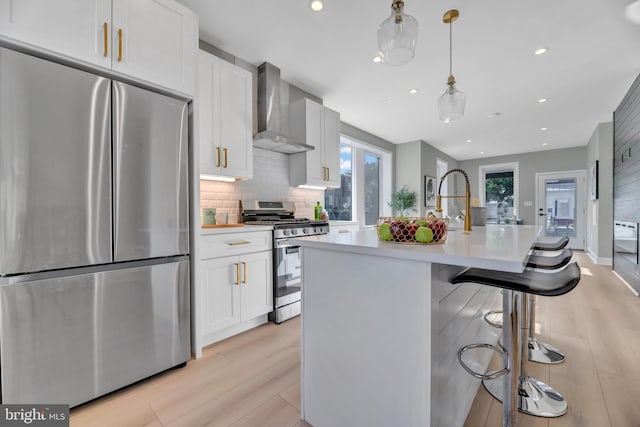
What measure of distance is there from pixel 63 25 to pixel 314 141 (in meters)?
2.45

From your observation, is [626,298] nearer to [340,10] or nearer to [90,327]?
[340,10]

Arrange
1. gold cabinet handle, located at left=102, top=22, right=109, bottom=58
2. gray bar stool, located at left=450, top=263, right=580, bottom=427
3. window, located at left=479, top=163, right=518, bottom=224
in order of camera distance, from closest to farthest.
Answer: gray bar stool, located at left=450, top=263, right=580, bottom=427 < gold cabinet handle, located at left=102, top=22, right=109, bottom=58 < window, located at left=479, top=163, right=518, bottom=224

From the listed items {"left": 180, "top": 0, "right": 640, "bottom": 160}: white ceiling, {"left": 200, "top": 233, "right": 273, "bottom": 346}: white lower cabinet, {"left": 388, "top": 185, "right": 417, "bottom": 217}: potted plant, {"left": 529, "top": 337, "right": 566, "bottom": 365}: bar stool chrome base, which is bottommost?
{"left": 529, "top": 337, "right": 566, "bottom": 365}: bar stool chrome base

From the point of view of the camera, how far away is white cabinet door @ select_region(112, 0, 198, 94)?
1.72 metres

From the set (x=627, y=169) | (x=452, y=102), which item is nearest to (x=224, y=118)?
(x=452, y=102)

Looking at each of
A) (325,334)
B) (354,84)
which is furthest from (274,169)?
(325,334)

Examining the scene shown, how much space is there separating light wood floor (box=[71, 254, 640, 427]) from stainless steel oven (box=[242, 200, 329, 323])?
25cm

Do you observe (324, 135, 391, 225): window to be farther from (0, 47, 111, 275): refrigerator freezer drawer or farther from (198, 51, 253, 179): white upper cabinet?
(0, 47, 111, 275): refrigerator freezer drawer

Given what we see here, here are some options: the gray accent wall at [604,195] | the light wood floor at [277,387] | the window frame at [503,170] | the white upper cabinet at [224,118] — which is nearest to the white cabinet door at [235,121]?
the white upper cabinet at [224,118]

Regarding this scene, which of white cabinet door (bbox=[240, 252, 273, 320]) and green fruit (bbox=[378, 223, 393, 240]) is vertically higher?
green fruit (bbox=[378, 223, 393, 240])

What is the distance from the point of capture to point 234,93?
2693 millimetres

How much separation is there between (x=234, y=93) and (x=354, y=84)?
161 centimetres

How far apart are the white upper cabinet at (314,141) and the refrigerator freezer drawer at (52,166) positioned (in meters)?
2.14

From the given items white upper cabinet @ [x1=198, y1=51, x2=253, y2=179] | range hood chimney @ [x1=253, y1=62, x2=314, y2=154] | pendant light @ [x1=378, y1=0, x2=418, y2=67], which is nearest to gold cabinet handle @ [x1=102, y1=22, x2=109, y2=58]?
white upper cabinet @ [x1=198, y1=51, x2=253, y2=179]
